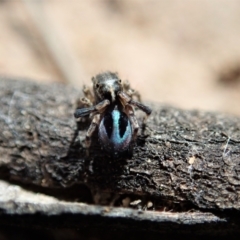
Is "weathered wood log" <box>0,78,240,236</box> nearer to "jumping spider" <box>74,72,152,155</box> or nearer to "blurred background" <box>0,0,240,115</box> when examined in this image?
"jumping spider" <box>74,72,152,155</box>

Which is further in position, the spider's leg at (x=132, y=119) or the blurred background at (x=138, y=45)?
the blurred background at (x=138, y=45)

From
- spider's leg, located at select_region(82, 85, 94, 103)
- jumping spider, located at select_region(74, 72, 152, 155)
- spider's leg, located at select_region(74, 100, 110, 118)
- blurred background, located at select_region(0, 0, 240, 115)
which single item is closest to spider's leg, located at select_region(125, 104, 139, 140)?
jumping spider, located at select_region(74, 72, 152, 155)

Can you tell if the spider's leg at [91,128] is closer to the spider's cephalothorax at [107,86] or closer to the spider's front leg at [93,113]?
the spider's front leg at [93,113]

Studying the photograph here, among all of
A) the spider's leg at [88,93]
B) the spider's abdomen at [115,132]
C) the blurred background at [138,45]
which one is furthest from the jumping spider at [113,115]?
the blurred background at [138,45]

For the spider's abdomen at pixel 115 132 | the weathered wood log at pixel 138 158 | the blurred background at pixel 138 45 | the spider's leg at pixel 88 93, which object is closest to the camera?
the weathered wood log at pixel 138 158

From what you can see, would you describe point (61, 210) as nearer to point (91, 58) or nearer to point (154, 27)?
point (91, 58)

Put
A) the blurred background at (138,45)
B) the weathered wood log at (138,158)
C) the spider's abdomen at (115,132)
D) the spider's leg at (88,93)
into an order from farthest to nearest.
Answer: the blurred background at (138,45) < the spider's leg at (88,93) < the spider's abdomen at (115,132) < the weathered wood log at (138,158)

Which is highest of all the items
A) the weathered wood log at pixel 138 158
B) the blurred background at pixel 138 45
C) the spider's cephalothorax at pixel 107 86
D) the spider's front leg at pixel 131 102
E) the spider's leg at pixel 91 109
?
the blurred background at pixel 138 45

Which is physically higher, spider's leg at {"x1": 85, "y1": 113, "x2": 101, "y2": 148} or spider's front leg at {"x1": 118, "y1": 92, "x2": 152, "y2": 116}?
spider's front leg at {"x1": 118, "y1": 92, "x2": 152, "y2": 116}

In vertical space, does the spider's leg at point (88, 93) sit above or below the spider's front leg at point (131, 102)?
above
